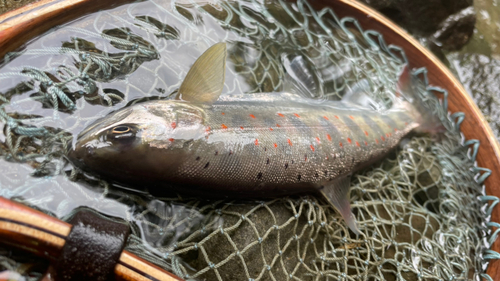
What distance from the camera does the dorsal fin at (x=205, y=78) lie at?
1.85 meters

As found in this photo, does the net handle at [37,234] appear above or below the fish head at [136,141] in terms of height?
below

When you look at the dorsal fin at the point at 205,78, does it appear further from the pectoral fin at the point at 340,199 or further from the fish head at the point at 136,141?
the pectoral fin at the point at 340,199

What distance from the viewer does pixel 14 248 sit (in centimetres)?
119

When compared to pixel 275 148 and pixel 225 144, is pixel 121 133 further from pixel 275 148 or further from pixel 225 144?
pixel 275 148

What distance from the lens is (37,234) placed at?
1132 mm

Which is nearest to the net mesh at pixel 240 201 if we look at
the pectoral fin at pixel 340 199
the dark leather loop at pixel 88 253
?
the pectoral fin at pixel 340 199

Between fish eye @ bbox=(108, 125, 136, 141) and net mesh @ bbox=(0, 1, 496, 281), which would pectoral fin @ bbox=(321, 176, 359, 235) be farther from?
fish eye @ bbox=(108, 125, 136, 141)

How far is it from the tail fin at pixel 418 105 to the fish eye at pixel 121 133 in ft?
7.84

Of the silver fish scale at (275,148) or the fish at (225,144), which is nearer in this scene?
the fish at (225,144)

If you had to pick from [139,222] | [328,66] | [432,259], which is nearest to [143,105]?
[139,222]

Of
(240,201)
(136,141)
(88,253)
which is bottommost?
(240,201)

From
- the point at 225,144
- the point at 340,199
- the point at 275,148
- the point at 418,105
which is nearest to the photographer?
the point at 225,144

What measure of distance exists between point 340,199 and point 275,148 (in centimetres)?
71

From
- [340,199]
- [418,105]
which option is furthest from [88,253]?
[418,105]
